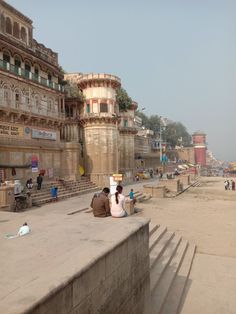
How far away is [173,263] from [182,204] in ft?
44.2

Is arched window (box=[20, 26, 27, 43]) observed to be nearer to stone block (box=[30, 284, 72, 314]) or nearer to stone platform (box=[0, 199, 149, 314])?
stone platform (box=[0, 199, 149, 314])

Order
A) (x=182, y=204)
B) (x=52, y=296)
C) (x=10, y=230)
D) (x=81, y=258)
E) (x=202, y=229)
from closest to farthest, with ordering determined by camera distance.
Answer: (x=52, y=296)
(x=81, y=258)
(x=10, y=230)
(x=202, y=229)
(x=182, y=204)

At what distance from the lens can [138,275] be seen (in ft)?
18.6

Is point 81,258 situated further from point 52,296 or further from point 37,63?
point 37,63

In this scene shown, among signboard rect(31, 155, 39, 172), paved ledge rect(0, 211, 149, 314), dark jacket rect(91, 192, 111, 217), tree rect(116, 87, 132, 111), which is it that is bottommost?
paved ledge rect(0, 211, 149, 314)

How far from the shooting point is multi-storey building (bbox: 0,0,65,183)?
69.5 feet

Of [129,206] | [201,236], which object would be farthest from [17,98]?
[201,236]

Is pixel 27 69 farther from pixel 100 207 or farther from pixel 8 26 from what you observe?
pixel 100 207

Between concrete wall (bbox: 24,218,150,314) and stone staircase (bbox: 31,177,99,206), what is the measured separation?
14134 millimetres

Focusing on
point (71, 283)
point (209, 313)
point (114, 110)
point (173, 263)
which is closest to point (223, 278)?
point (173, 263)

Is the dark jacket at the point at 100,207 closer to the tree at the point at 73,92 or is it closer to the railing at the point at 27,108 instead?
the railing at the point at 27,108

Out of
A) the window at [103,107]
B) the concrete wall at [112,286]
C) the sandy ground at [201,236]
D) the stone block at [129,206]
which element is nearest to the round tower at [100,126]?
the window at [103,107]

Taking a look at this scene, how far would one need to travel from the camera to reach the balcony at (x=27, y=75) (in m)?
21.2

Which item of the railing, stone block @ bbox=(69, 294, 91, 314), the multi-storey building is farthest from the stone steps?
stone block @ bbox=(69, 294, 91, 314)
